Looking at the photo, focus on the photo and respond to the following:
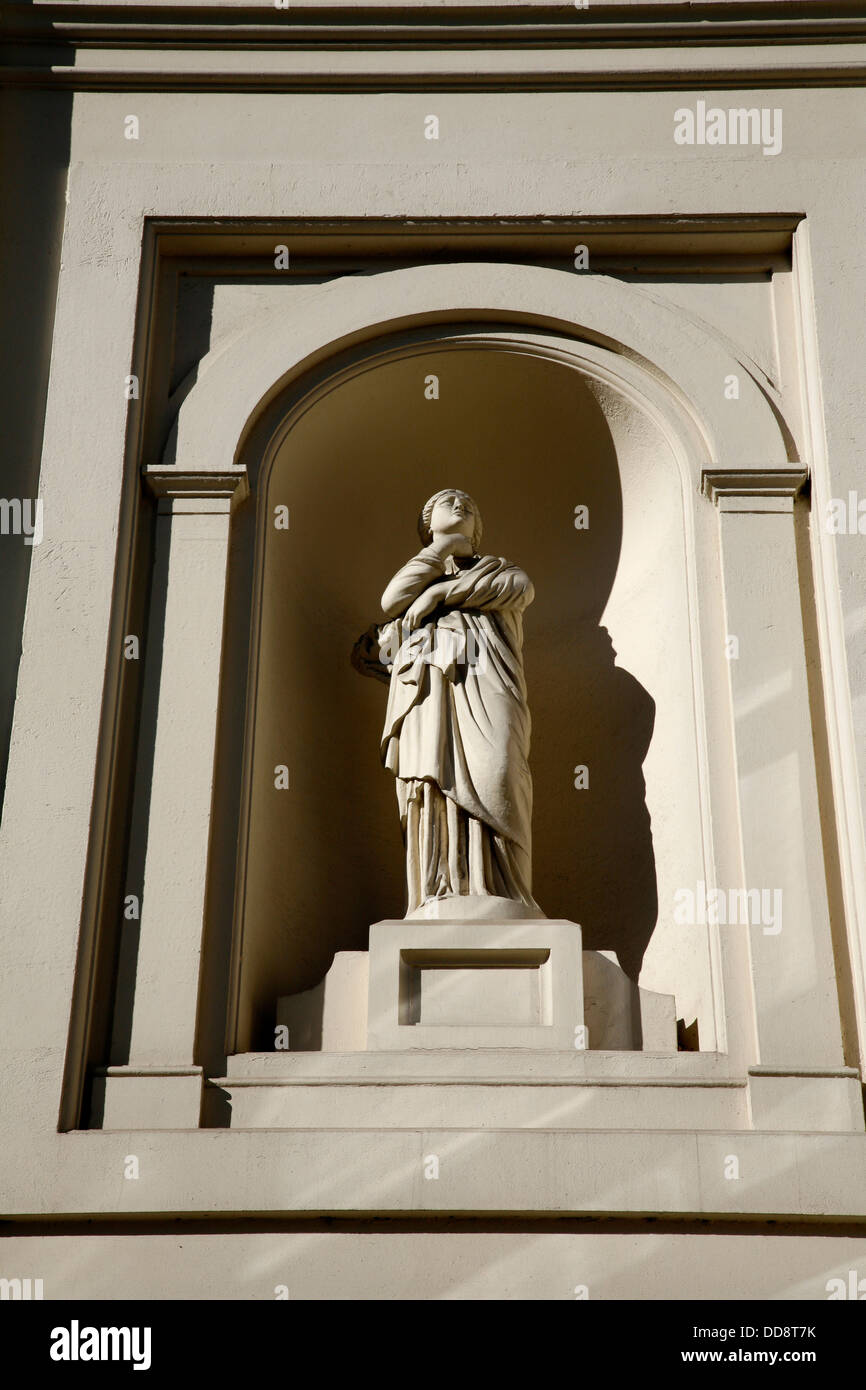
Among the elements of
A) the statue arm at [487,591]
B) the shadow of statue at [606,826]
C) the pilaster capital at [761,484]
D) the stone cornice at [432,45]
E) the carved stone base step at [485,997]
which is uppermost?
the stone cornice at [432,45]

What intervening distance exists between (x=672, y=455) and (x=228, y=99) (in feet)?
8.26

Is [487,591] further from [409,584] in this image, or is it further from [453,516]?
[453,516]

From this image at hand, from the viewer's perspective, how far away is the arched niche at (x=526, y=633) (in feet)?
22.1

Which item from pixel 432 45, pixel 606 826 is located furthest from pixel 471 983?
pixel 432 45

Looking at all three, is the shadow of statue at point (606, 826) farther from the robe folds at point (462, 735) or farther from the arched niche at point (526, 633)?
the robe folds at point (462, 735)

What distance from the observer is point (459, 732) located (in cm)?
656

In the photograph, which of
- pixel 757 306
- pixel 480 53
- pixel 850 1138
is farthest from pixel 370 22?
pixel 850 1138

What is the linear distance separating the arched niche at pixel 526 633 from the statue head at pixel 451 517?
55 centimetres

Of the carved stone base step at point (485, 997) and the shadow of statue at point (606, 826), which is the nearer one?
the carved stone base step at point (485, 997)

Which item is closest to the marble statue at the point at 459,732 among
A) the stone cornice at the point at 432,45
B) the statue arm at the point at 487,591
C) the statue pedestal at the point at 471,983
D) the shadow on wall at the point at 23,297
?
the statue arm at the point at 487,591

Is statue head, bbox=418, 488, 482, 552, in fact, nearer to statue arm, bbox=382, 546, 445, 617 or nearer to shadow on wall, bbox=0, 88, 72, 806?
statue arm, bbox=382, 546, 445, 617

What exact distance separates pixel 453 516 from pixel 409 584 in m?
0.42

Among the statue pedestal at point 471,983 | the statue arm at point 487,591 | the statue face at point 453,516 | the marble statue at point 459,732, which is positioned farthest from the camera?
the statue face at point 453,516

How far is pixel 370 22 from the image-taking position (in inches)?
299
